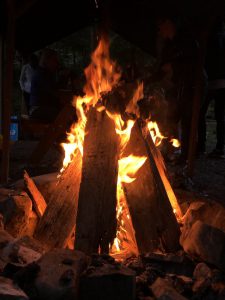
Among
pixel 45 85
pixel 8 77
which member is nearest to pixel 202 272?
pixel 8 77

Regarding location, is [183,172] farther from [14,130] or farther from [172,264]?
[14,130]

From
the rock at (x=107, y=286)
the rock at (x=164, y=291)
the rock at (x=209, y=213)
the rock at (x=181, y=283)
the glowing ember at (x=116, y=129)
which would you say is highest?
the glowing ember at (x=116, y=129)

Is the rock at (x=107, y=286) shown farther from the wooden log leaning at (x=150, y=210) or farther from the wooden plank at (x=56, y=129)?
the wooden plank at (x=56, y=129)

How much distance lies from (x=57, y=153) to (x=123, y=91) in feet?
15.5

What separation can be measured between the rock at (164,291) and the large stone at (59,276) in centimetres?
41

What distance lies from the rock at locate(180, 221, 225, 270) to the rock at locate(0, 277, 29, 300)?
1.16 metres

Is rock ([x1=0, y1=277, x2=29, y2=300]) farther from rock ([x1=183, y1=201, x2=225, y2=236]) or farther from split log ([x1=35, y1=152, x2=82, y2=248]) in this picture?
rock ([x1=183, y1=201, x2=225, y2=236])

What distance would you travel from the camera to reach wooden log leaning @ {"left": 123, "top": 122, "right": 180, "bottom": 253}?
2.70m

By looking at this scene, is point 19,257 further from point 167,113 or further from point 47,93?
point 47,93

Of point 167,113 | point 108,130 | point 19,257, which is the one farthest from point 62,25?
point 19,257

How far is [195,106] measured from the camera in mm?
4996

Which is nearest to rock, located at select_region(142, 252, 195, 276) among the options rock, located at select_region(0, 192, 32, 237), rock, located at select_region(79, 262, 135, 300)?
rock, located at select_region(79, 262, 135, 300)

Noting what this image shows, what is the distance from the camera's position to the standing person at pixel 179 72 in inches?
230

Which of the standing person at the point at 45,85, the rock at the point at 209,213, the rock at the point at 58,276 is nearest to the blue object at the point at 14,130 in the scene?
the standing person at the point at 45,85
